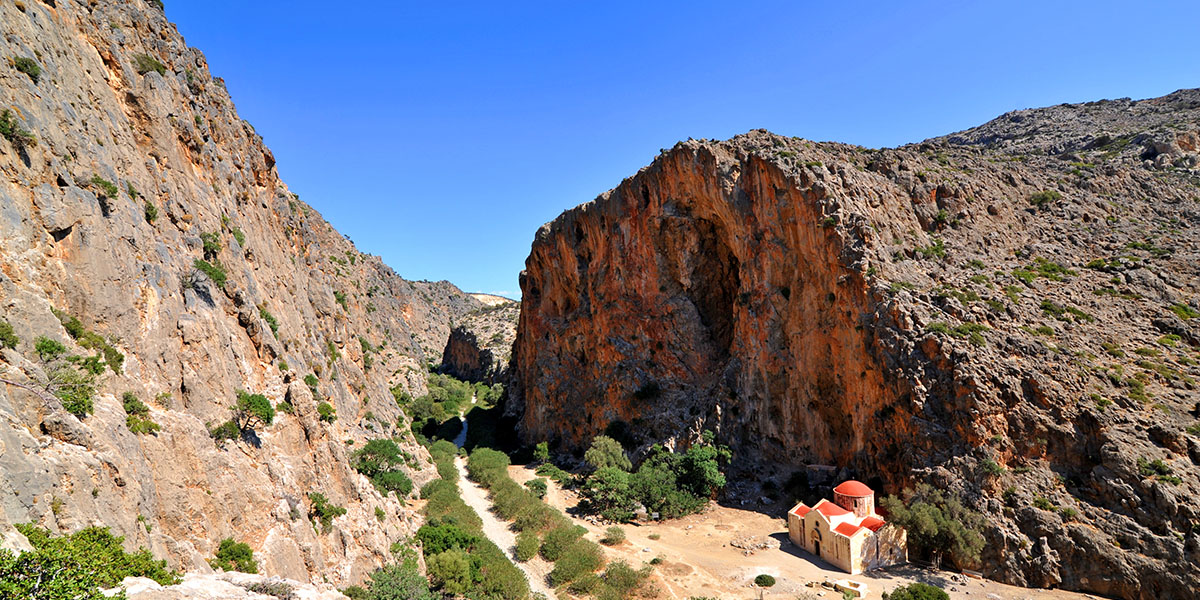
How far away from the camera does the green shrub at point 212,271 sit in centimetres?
2602

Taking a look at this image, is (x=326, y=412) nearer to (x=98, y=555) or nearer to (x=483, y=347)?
(x=98, y=555)

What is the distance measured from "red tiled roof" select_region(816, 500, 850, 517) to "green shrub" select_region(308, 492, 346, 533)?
1126 inches

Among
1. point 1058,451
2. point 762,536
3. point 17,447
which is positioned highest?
point 17,447

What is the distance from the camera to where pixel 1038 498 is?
29.7 metres

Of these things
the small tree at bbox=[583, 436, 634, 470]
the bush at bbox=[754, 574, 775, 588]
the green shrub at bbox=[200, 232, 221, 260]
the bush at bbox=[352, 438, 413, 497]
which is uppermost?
the green shrub at bbox=[200, 232, 221, 260]

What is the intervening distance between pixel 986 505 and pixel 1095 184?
140 ft

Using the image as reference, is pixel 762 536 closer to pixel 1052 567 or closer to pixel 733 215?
pixel 1052 567

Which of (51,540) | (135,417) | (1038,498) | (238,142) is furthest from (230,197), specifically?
(1038,498)

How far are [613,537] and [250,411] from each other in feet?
82.3

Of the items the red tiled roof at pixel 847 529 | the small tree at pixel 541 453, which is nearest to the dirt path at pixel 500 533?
the small tree at pixel 541 453

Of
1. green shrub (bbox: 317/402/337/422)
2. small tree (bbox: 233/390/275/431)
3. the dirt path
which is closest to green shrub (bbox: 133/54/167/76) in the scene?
small tree (bbox: 233/390/275/431)

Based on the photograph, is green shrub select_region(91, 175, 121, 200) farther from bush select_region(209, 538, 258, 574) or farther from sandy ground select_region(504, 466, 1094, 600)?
sandy ground select_region(504, 466, 1094, 600)

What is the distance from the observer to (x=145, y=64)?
28.5 m

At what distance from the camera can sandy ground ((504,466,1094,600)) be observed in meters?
27.8
